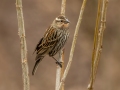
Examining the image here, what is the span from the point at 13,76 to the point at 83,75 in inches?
67.9

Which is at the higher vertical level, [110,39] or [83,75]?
[110,39]

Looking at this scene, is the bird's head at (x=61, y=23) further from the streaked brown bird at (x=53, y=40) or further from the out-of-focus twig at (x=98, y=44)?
the out-of-focus twig at (x=98, y=44)

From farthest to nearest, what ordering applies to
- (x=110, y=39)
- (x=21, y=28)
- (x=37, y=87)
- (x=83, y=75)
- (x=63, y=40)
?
(x=110, y=39)
(x=83, y=75)
(x=37, y=87)
(x=63, y=40)
(x=21, y=28)

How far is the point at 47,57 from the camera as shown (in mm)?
10273

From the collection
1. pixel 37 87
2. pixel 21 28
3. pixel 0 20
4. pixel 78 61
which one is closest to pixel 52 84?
pixel 37 87

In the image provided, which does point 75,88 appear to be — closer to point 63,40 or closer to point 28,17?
point 28,17

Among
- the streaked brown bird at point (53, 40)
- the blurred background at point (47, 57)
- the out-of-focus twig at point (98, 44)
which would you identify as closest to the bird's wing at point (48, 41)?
the streaked brown bird at point (53, 40)

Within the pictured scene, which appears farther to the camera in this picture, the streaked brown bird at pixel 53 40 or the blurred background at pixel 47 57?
the blurred background at pixel 47 57

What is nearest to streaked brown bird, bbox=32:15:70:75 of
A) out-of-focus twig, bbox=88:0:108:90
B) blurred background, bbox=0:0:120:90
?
out-of-focus twig, bbox=88:0:108:90

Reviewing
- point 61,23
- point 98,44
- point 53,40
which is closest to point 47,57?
point 53,40

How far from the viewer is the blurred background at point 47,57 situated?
9789mm

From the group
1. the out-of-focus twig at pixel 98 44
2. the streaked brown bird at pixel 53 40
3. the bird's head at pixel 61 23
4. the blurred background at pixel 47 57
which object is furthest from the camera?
the blurred background at pixel 47 57

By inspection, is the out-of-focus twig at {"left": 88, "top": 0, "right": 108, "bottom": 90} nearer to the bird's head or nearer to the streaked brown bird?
the bird's head

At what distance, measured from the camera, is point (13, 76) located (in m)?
9.74
